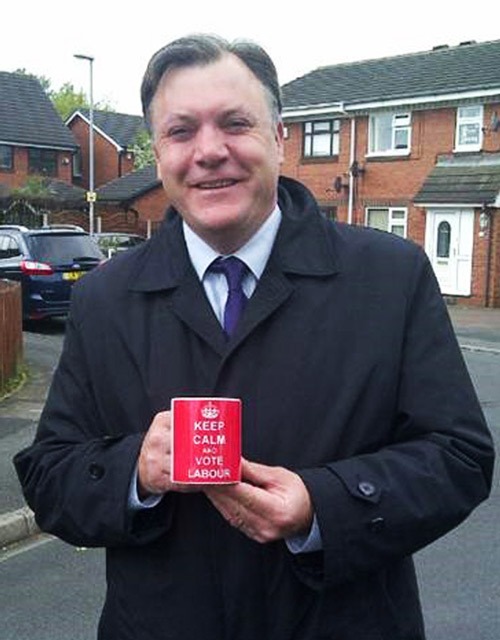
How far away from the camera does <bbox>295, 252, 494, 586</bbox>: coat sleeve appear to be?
160cm

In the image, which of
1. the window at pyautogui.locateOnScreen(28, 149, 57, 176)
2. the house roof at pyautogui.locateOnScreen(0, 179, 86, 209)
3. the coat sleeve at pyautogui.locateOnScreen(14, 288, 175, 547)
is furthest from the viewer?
the window at pyautogui.locateOnScreen(28, 149, 57, 176)

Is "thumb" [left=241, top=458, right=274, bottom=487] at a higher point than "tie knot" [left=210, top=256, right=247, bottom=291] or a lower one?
lower

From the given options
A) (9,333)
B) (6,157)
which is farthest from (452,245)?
(6,157)

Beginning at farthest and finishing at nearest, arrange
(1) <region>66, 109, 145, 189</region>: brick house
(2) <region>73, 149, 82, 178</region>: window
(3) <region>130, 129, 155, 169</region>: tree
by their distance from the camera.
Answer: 1. (3) <region>130, 129, 155, 169</region>: tree
2. (1) <region>66, 109, 145, 189</region>: brick house
3. (2) <region>73, 149, 82, 178</region>: window

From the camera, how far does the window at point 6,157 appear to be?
129ft

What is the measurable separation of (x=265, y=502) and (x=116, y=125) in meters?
48.7

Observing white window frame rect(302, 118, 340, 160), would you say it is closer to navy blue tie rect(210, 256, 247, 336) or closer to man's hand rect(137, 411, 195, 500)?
navy blue tie rect(210, 256, 247, 336)

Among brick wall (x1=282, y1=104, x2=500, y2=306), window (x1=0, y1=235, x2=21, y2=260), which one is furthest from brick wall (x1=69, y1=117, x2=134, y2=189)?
window (x1=0, y1=235, x2=21, y2=260)

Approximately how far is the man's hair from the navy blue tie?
1.12ft

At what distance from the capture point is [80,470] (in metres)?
1.75

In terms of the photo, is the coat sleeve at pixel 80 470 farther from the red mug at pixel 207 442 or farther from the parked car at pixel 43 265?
the parked car at pixel 43 265

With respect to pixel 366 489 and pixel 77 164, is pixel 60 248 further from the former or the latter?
pixel 77 164

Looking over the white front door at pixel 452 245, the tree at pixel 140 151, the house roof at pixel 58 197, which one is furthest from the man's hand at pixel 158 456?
the tree at pixel 140 151

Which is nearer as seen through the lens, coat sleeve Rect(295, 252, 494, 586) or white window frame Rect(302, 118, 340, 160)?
coat sleeve Rect(295, 252, 494, 586)
